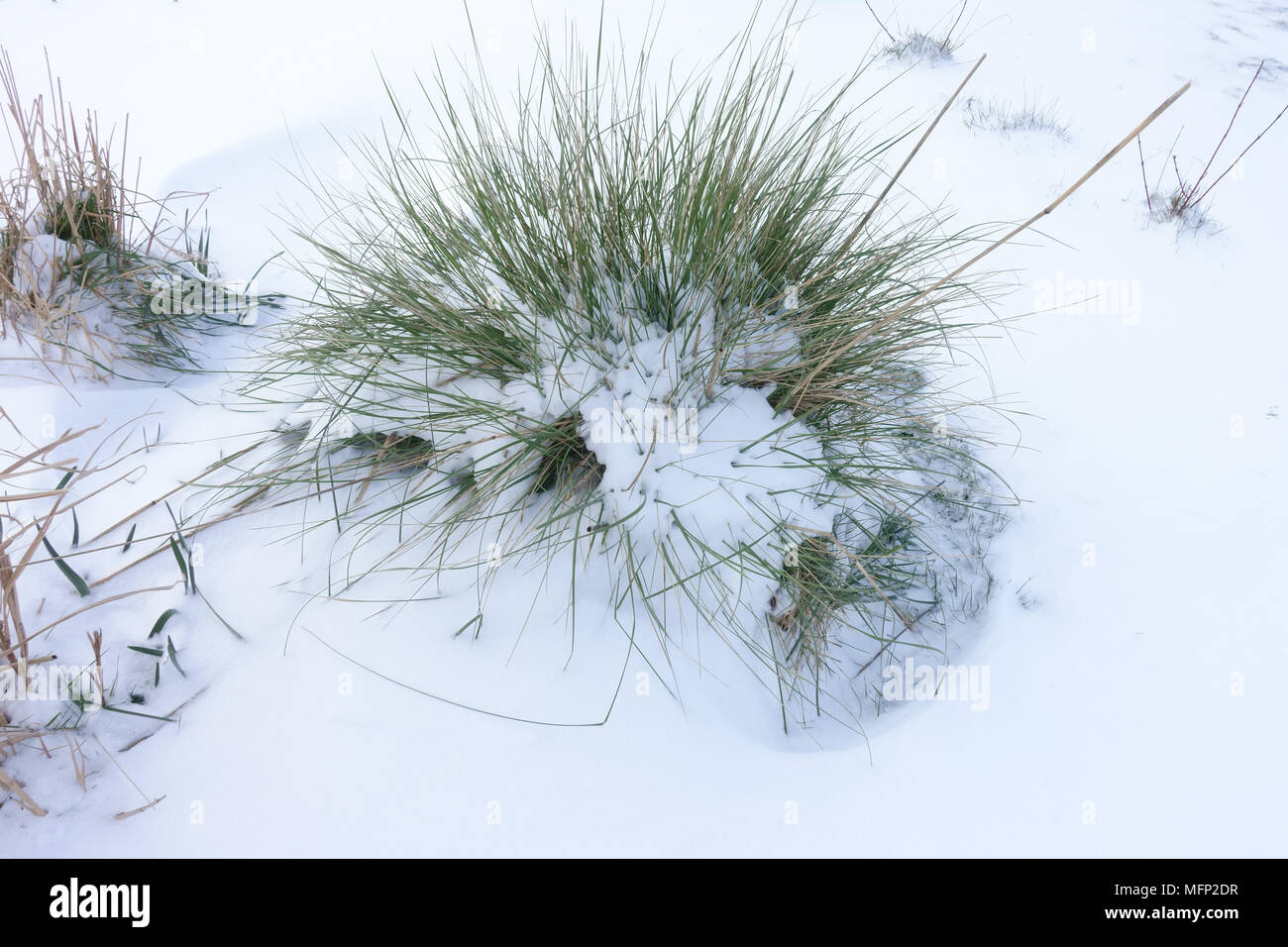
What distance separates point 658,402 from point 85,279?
165 centimetres

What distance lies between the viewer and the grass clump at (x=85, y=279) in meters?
1.93

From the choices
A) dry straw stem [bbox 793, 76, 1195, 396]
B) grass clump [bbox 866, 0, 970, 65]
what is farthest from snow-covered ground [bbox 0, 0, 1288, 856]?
grass clump [bbox 866, 0, 970, 65]

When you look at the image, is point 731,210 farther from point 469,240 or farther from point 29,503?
point 29,503

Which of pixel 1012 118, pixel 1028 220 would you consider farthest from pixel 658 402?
pixel 1012 118

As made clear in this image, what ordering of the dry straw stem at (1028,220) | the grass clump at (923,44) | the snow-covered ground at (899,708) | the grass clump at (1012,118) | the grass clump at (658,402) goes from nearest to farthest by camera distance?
1. the dry straw stem at (1028,220)
2. the snow-covered ground at (899,708)
3. the grass clump at (658,402)
4. the grass clump at (1012,118)
5. the grass clump at (923,44)

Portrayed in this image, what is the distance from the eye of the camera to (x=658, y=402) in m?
1.46

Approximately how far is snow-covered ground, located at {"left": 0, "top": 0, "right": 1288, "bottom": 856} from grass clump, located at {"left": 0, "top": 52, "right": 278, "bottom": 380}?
127 millimetres

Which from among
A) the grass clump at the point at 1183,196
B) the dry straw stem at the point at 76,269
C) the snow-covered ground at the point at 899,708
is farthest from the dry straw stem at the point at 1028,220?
the dry straw stem at the point at 76,269

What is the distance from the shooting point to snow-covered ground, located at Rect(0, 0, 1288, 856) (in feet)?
4.03

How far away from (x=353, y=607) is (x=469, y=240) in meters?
0.84

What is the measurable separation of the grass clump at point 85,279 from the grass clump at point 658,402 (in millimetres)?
653

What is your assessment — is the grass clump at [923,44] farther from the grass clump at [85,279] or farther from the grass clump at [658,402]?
the grass clump at [85,279]

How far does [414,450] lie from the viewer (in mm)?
1603

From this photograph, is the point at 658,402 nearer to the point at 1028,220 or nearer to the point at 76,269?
the point at 1028,220
